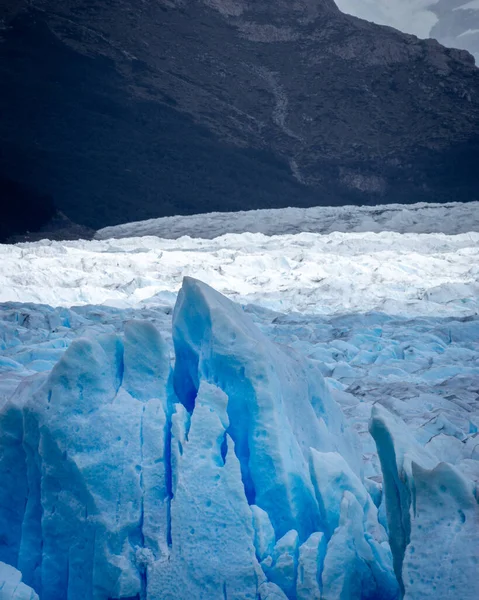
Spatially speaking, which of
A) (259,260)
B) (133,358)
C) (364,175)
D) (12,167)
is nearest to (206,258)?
(259,260)

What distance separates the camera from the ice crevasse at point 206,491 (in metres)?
1.84

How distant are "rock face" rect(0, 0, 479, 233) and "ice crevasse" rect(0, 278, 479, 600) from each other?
14893 mm

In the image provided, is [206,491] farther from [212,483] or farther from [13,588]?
[13,588]

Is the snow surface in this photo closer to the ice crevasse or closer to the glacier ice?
the ice crevasse

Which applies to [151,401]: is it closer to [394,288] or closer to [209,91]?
[394,288]

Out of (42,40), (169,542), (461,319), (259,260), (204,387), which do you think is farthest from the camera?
(42,40)

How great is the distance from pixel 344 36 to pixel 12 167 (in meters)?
12.0

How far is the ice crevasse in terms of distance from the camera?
1.84m

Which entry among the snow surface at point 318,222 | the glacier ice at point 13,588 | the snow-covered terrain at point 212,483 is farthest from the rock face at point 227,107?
the glacier ice at point 13,588

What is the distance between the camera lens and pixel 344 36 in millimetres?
20141

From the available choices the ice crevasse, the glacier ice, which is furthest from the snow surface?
the glacier ice

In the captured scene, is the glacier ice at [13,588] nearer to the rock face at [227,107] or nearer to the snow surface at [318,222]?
the snow surface at [318,222]

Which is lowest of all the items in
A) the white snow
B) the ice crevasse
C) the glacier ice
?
the white snow

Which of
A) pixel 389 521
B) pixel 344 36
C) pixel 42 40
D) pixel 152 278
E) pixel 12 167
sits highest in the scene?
pixel 344 36
